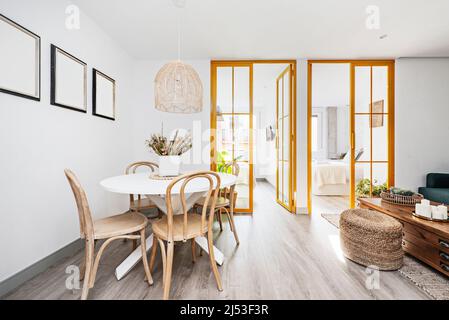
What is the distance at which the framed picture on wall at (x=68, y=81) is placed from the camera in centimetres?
188

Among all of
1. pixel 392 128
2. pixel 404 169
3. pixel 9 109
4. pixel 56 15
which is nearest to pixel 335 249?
pixel 404 169

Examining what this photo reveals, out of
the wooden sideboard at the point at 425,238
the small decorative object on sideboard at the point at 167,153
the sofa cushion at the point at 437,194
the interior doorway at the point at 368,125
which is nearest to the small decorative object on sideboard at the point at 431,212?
the wooden sideboard at the point at 425,238

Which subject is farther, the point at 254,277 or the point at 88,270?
the point at 254,277

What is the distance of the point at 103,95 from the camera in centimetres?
264

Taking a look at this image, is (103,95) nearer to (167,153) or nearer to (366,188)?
(167,153)

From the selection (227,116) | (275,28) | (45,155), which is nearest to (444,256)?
(275,28)

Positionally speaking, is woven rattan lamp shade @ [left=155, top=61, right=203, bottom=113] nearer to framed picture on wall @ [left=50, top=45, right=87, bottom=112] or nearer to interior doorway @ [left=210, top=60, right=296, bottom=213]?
framed picture on wall @ [left=50, top=45, right=87, bottom=112]

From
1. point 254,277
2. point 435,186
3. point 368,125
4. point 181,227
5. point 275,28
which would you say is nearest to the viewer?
point 181,227

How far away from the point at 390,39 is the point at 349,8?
107 cm

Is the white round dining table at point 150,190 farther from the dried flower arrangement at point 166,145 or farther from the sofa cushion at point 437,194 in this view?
the sofa cushion at point 437,194

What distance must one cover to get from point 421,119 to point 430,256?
99.4 inches

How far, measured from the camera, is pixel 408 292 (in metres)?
1.50

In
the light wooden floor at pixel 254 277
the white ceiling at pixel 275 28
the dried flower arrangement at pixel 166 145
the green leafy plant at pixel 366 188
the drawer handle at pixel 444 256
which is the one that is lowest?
the light wooden floor at pixel 254 277

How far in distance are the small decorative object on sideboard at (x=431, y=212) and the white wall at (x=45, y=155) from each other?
3.26 m
